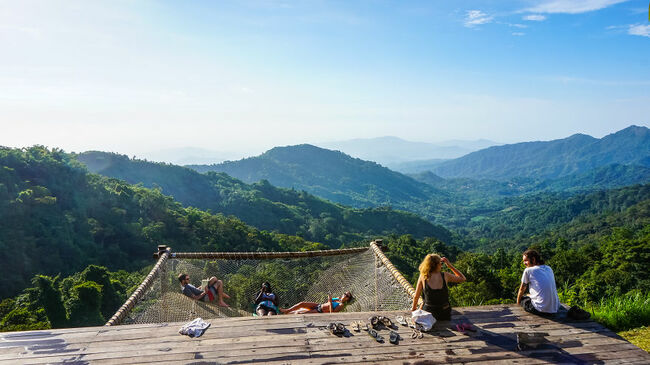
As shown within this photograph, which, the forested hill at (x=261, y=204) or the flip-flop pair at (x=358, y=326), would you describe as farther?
the forested hill at (x=261, y=204)

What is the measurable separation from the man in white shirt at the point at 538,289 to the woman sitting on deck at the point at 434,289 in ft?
1.89

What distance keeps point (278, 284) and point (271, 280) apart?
12cm

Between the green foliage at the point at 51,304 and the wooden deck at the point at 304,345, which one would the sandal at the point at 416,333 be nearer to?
the wooden deck at the point at 304,345

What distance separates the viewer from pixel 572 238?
39500mm

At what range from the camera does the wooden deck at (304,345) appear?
87.7 inches

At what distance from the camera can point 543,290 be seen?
275 centimetres

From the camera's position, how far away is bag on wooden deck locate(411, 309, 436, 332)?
2.56 m

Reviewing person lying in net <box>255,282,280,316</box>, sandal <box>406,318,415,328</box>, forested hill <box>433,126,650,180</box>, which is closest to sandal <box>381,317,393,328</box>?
sandal <box>406,318,415,328</box>

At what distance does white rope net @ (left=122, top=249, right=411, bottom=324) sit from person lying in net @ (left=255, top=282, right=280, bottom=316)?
0.90 ft

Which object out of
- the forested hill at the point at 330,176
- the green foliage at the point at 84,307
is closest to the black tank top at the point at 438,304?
the green foliage at the point at 84,307

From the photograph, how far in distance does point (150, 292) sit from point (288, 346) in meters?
2.07

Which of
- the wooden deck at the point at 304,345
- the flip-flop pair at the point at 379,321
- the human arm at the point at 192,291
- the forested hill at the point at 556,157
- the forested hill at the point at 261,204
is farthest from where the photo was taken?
the forested hill at the point at 556,157

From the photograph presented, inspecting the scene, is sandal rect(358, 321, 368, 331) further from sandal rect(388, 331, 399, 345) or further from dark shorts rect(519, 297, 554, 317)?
dark shorts rect(519, 297, 554, 317)

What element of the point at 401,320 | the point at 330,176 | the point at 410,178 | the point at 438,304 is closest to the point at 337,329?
the point at 401,320
